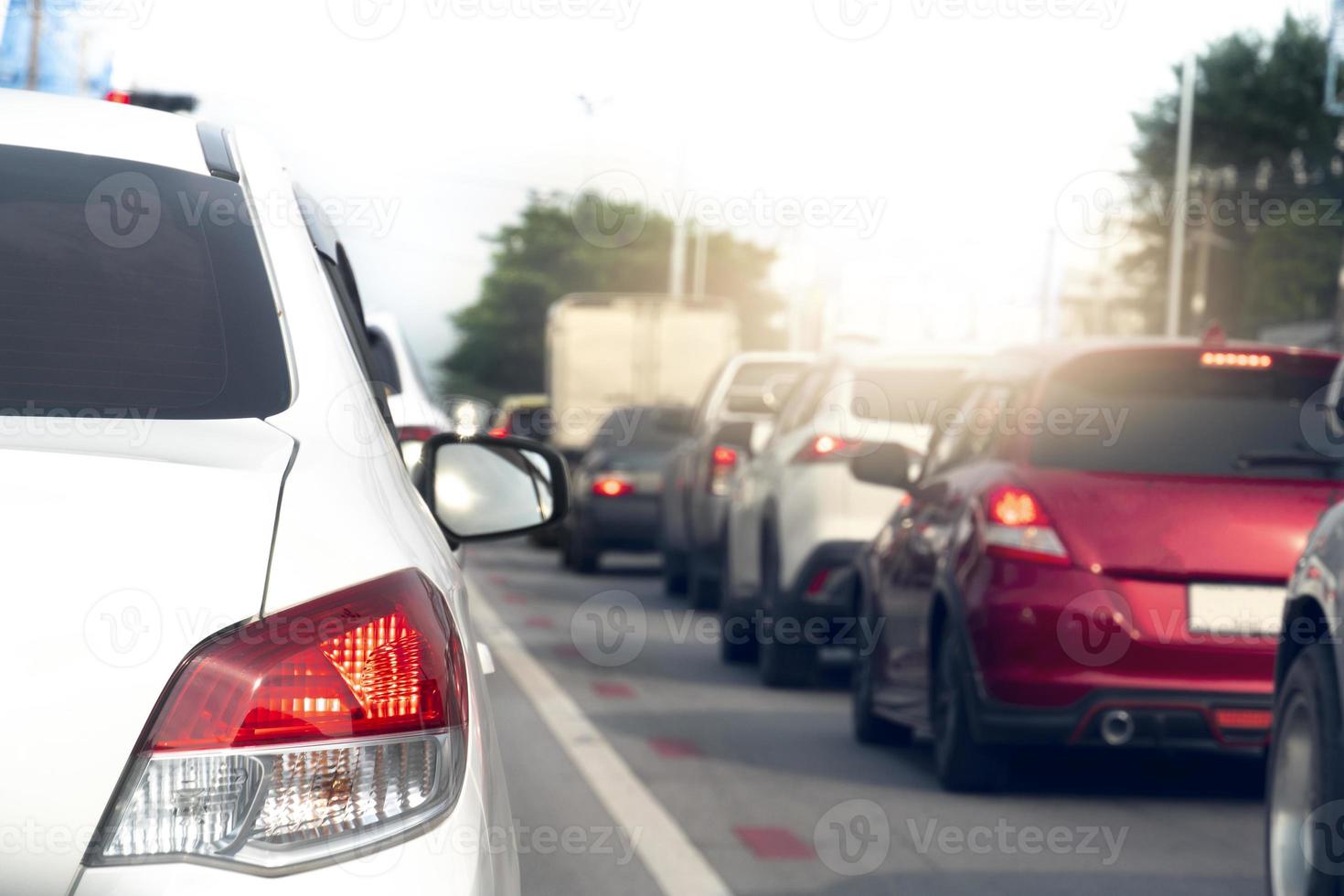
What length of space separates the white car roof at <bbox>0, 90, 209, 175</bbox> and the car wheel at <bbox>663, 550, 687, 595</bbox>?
14377 millimetres

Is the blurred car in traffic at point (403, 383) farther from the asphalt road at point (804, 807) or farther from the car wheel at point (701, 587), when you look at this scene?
Answer: the car wheel at point (701, 587)

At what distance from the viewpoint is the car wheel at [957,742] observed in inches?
299

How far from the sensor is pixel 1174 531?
287 inches

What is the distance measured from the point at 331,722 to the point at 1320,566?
3.39 metres

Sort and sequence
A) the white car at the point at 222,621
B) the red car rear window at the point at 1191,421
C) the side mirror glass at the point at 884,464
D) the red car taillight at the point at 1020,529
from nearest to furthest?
the white car at the point at 222,621 → the red car taillight at the point at 1020,529 → the red car rear window at the point at 1191,421 → the side mirror glass at the point at 884,464

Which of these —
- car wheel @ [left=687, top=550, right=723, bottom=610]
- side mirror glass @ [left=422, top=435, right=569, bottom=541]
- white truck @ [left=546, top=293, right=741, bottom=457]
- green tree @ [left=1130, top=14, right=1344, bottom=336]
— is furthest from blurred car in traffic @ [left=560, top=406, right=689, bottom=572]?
green tree @ [left=1130, top=14, right=1344, bottom=336]

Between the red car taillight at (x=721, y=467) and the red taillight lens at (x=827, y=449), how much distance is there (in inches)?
140

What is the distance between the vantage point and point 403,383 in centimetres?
1144

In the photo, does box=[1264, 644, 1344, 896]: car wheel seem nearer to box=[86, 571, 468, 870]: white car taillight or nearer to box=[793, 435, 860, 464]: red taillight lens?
box=[86, 571, 468, 870]: white car taillight

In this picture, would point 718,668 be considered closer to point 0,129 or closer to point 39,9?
point 39,9

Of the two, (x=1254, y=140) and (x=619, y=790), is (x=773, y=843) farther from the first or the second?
(x=1254, y=140)

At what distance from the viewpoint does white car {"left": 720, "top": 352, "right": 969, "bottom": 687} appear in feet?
35.4

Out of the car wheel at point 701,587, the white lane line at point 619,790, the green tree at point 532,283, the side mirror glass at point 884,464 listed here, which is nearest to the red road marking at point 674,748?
the white lane line at point 619,790

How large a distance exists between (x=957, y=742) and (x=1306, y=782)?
269 centimetres
